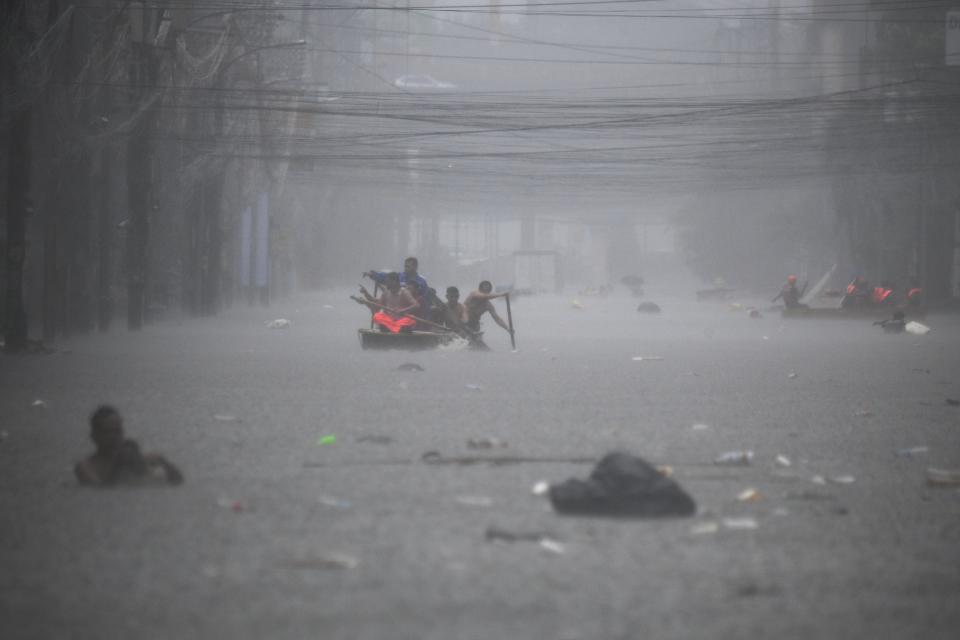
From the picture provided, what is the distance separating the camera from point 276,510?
22.5ft

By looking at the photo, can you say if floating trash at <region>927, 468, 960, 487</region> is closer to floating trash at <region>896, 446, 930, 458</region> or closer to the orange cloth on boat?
floating trash at <region>896, 446, 930, 458</region>

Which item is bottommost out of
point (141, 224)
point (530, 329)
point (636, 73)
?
point (530, 329)

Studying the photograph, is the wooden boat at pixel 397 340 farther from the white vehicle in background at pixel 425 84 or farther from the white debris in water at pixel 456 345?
the white vehicle in background at pixel 425 84

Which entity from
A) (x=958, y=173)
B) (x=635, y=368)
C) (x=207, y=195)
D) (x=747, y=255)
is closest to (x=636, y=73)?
(x=747, y=255)

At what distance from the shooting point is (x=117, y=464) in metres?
7.55

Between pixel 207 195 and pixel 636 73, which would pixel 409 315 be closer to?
pixel 207 195

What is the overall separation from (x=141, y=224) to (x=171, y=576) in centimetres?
2322

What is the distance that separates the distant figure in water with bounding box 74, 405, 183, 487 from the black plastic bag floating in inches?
87.7

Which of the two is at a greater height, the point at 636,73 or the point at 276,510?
the point at 636,73

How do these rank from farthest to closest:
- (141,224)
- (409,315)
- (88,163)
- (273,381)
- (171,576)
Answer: (141,224) < (88,163) < (409,315) < (273,381) < (171,576)

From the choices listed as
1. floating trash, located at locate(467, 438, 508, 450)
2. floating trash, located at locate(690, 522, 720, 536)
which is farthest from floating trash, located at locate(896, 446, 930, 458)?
floating trash, located at locate(690, 522, 720, 536)

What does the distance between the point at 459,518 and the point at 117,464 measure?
208cm

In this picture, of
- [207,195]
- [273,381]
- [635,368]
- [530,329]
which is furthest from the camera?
[207,195]

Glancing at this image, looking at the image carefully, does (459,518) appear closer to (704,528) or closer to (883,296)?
(704,528)
